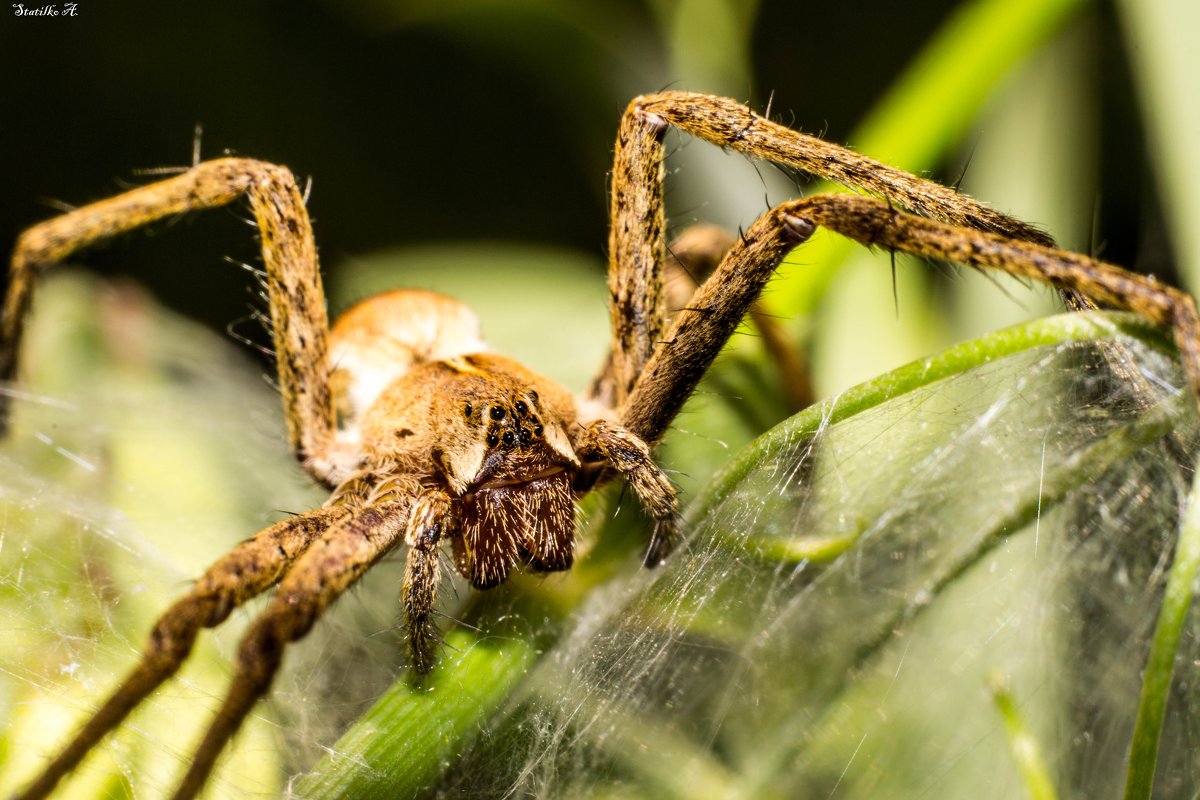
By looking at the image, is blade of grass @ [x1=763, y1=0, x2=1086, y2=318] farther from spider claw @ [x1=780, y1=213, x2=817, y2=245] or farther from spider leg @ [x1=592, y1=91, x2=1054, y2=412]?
spider claw @ [x1=780, y1=213, x2=817, y2=245]

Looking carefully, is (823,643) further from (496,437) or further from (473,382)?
(473,382)

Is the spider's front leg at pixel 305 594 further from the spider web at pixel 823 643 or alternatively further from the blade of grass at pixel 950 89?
the blade of grass at pixel 950 89

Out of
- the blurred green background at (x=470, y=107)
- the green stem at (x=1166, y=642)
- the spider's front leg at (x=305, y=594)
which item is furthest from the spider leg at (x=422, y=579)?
the blurred green background at (x=470, y=107)

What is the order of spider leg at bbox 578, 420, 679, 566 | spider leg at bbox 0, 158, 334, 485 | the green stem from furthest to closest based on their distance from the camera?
spider leg at bbox 0, 158, 334, 485
spider leg at bbox 578, 420, 679, 566
the green stem

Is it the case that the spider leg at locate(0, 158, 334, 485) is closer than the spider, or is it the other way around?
the spider

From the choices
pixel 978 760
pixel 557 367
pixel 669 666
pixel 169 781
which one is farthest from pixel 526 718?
pixel 557 367

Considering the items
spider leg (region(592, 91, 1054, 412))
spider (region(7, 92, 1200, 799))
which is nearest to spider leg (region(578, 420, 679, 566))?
spider (region(7, 92, 1200, 799))

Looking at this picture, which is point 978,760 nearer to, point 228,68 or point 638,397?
point 638,397
